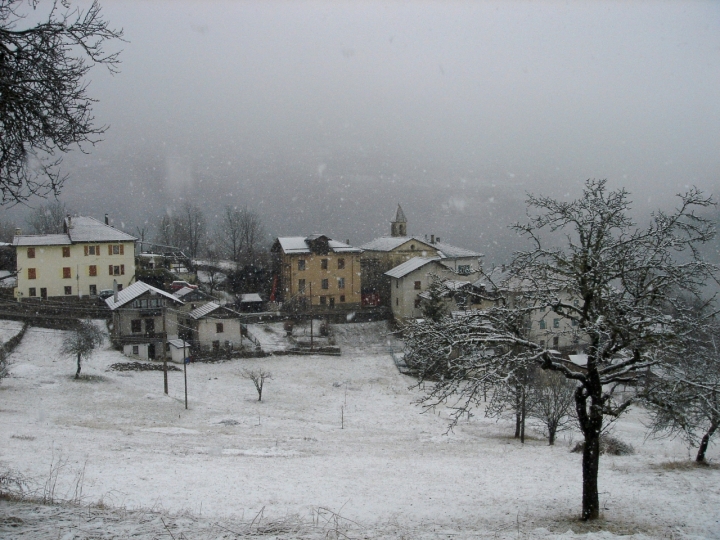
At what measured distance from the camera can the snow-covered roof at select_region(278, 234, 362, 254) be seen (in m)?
55.8

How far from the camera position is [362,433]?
26.3m

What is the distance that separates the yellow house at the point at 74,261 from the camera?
48.2 meters

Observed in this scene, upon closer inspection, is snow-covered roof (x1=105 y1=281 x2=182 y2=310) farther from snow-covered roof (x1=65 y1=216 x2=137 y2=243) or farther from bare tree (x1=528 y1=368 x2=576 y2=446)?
bare tree (x1=528 y1=368 x2=576 y2=446)

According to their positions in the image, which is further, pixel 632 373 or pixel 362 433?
pixel 362 433

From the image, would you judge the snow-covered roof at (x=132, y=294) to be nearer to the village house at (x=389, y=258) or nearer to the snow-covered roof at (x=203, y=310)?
the snow-covered roof at (x=203, y=310)

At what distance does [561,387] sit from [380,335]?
2510 cm

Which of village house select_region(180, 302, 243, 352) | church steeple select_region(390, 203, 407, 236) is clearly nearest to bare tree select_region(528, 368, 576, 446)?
village house select_region(180, 302, 243, 352)

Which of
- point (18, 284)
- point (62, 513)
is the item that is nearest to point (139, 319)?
point (18, 284)

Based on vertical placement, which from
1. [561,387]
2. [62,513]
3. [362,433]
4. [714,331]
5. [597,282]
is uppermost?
[597,282]

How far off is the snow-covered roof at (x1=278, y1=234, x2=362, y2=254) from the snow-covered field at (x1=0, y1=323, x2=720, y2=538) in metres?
18.5

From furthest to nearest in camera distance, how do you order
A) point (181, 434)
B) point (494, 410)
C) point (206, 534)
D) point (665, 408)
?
point (181, 434) < point (494, 410) < point (665, 408) < point (206, 534)

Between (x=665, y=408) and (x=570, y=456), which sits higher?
(x=665, y=408)

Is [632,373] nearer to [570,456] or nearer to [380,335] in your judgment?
[570,456]

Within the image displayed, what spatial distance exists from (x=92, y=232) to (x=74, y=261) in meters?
3.59
